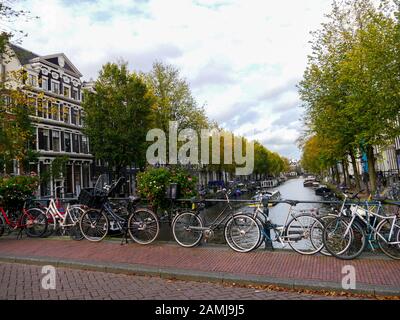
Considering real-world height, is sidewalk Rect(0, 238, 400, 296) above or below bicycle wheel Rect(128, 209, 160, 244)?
below

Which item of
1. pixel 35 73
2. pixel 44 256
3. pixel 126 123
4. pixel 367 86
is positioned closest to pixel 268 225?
pixel 44 256

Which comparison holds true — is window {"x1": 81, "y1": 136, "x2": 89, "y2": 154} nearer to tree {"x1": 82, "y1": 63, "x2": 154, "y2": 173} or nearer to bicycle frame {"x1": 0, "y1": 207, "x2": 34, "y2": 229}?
tree {"x1": 82, "y1": 63, "x2": 154, "y2": 173}

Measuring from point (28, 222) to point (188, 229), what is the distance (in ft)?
17.0

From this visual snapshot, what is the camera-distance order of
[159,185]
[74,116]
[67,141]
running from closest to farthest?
[159,185] < [67,141] < [74,116]

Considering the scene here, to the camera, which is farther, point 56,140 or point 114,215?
point 56,140

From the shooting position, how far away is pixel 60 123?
44031mm

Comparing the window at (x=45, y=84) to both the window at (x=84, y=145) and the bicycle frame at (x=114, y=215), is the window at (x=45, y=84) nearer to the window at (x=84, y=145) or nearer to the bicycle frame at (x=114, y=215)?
the window at (x=84, y=145)

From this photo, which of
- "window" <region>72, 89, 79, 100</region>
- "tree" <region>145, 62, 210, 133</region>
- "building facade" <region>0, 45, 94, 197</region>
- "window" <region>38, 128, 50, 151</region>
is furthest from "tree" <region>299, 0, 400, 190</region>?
"window" <region>72, 89, 79, 100</region>

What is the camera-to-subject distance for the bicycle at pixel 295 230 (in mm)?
7545

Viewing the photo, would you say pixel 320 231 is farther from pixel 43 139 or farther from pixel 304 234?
pixel 43 139

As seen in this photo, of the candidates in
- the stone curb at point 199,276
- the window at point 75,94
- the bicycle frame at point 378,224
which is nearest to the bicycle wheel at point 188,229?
the stone curb at point 199,276

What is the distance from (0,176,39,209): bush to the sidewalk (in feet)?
7.63

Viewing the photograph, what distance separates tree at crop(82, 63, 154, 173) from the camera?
119 feet

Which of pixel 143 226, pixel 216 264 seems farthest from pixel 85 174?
pixel 216 264
